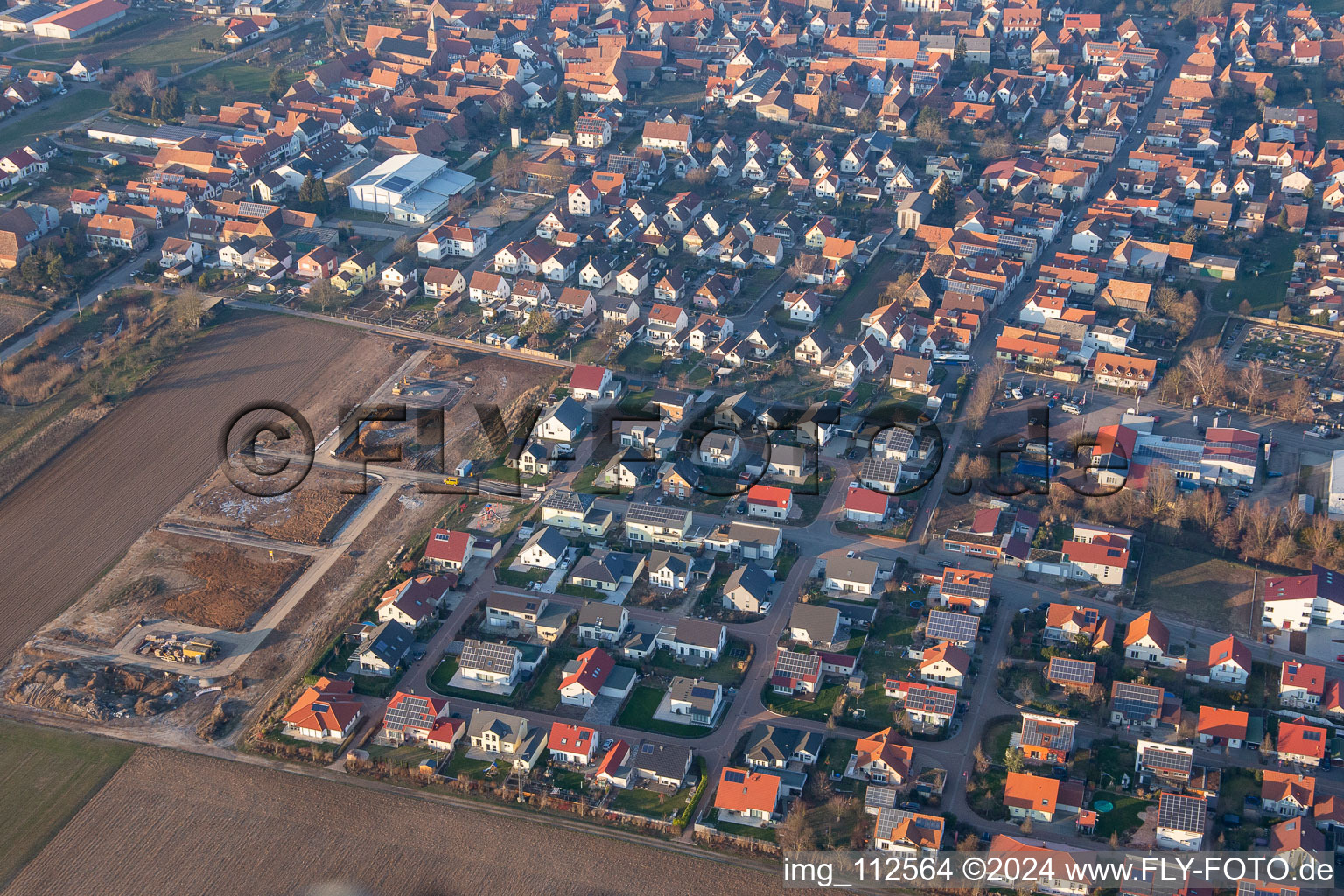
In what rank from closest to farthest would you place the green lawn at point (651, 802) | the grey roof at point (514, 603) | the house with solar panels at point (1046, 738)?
the green lawn at point (651, 802), the house with solar panels at point (1046, 738), the grey roof at point (514, 603)

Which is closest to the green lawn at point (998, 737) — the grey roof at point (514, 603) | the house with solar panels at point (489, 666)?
the house with solar panels at point (489, 666)

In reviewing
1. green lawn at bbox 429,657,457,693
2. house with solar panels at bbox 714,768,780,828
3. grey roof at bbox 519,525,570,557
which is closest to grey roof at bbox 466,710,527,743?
green lawn at bbox 429,657,457,693

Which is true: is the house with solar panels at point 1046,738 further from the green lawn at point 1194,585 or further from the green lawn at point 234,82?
the green lawn at point 234,82

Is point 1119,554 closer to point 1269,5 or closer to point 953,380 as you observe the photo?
point 953,380

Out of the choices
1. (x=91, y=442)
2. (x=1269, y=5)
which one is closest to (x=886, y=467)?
(x=91, y=442)

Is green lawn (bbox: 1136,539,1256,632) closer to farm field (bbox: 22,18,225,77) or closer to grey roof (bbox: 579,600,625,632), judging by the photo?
grey roof (bbox: 579,600,625,632)

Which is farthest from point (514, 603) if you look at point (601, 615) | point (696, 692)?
point (696, 692)
